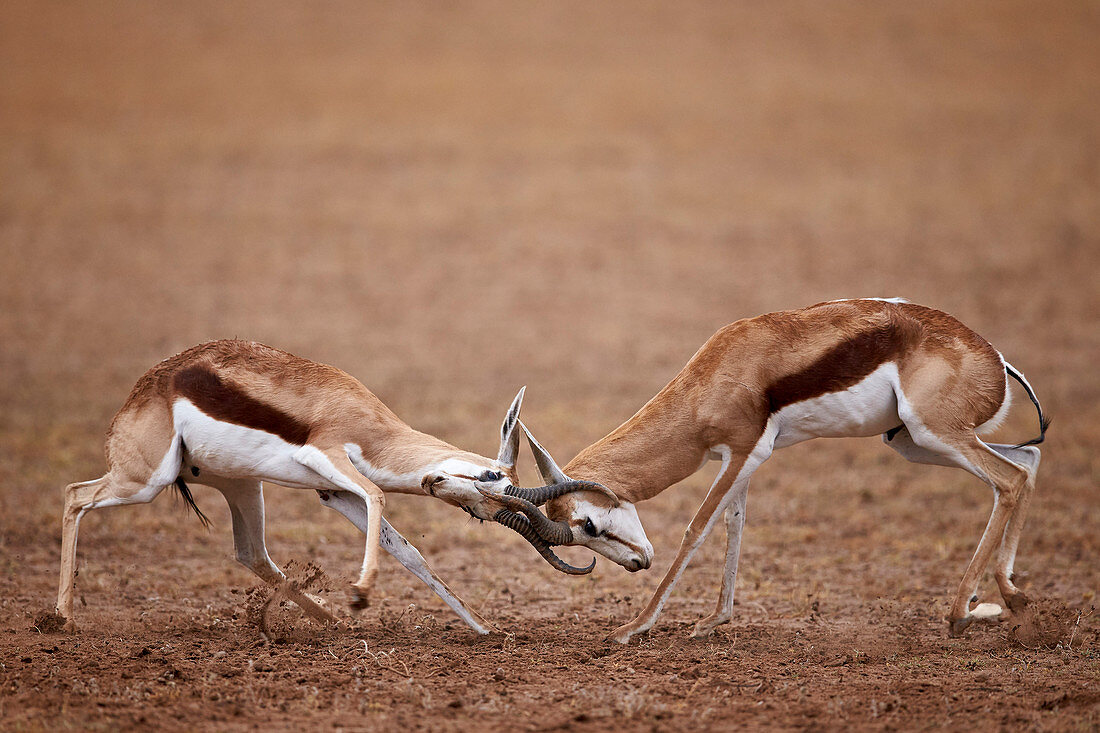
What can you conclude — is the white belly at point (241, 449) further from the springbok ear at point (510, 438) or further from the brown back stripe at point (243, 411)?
the springbok ear at point (510, 438)

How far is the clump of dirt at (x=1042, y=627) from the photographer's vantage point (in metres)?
6.40

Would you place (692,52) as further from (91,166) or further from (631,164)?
(91,166)

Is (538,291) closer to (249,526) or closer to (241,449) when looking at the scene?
(249,526)

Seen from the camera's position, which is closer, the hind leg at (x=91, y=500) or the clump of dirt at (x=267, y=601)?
the clump of dirt at (x=267, y=601)

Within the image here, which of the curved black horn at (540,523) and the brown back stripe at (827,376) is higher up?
the brown back stripe at (827,376)

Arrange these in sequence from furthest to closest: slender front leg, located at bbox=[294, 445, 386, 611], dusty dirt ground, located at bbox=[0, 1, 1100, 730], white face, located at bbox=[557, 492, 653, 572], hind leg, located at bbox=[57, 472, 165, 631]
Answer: hind leg, located at bbox=[57, 472, 165, 631] → white face, located at bbox=[557, 492, 653, 572] → slender front leg, located at bbox=[294, 445, 386, 611] → dusty dirt ground, located at bbox=[0, 1, 1100, 730]

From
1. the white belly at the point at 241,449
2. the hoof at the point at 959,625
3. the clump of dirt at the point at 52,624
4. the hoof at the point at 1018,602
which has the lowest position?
the hoof at the point at 959,625

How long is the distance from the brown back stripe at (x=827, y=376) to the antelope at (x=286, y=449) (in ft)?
4.28

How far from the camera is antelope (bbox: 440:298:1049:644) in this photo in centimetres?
652

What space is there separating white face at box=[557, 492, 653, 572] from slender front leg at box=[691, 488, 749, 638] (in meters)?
0.64

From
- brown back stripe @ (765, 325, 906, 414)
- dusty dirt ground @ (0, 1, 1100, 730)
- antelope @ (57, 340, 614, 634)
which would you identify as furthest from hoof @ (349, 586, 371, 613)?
brown back stripe @ (765, 325, 906, 414)

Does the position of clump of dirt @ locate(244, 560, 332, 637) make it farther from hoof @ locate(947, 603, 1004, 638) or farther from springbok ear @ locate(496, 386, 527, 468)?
hoof @ locate(947, 603, 1004, 638)

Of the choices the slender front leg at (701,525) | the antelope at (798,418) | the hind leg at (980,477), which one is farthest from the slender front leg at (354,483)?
the hind leg at (980,477)

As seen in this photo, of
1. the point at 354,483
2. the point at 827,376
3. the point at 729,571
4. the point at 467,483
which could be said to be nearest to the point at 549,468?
the point at 467,483
